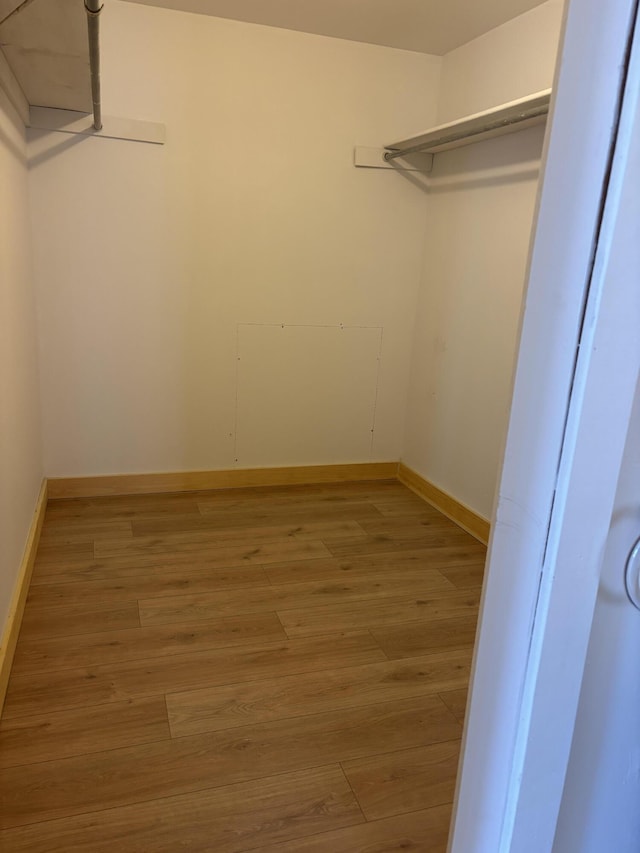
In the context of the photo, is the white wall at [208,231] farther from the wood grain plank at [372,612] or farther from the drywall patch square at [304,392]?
the wood grain plank at [372,612]

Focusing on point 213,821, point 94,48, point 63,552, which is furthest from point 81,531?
point 94,48

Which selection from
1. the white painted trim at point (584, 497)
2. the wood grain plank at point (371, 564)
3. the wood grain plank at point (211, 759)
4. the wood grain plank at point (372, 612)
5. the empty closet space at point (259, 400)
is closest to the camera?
the white painted trim at point (584, 497)

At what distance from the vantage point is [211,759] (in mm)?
1715

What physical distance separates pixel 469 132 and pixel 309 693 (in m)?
2.38

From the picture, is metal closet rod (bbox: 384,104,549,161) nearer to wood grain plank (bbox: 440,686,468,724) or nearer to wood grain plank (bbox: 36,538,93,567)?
wood grain plank (bbox: 440,686,468,724)

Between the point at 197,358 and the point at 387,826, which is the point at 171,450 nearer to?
the point at 197,358

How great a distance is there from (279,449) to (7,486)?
1.79m

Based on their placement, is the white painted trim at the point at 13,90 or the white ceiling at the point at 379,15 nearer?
the white painted trim at the point at 13,90

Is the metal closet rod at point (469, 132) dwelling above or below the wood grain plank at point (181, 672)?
above

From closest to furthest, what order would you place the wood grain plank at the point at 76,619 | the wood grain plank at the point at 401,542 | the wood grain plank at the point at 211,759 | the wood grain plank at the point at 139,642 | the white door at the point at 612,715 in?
the white door at the point at 612,715, the wood grain plank at the point at 211,759, the wood grain plank at the point at 139,642, the wood grain plank at the point at 76,619, the wood grain plank at the point at 401,542

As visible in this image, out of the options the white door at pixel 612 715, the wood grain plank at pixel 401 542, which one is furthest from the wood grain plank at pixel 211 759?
the wood grain plank at pixel 401 542

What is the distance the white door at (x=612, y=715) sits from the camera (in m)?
0.78

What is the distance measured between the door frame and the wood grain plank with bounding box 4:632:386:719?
1301 millimetres

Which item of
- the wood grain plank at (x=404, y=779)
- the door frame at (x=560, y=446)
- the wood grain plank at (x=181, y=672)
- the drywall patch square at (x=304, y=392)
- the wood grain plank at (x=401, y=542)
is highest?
the door frame at (x=560, y=446)
